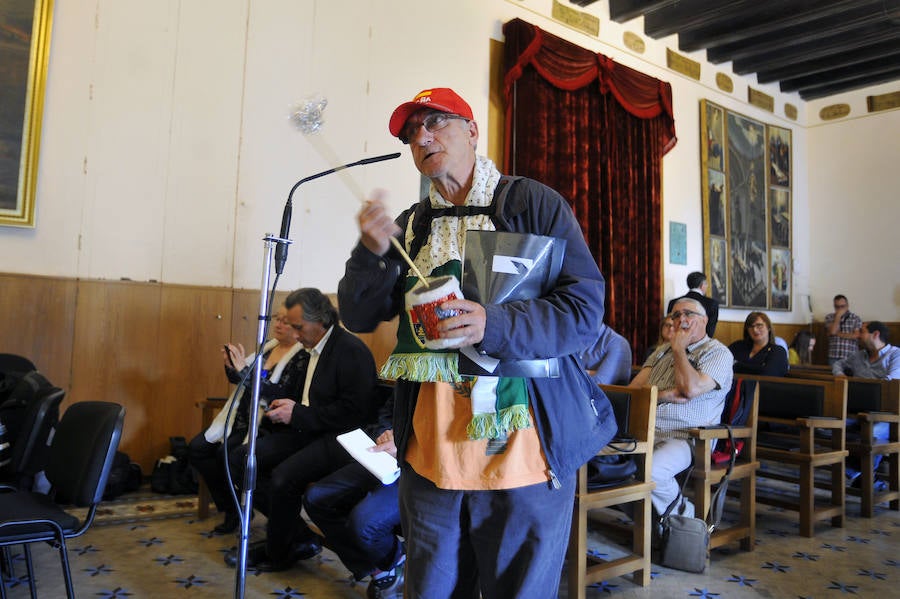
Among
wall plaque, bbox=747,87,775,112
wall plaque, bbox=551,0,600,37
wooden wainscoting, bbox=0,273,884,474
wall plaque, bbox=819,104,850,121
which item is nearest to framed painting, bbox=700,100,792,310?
wall plaque, bbox=747,87,775,112

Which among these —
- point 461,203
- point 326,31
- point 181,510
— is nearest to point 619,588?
point 461,203

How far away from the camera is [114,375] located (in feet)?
14.6

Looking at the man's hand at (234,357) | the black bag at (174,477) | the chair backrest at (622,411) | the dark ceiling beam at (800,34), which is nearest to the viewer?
the chair backrest at (622,411)

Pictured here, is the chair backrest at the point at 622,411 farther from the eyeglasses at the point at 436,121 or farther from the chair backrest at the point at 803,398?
the eyeglasses at the point at 436,121

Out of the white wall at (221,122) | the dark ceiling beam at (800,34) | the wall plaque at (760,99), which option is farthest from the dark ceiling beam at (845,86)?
the white wall at (221,122)

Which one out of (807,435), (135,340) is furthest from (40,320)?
(807,435)

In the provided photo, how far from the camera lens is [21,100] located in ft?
13.7

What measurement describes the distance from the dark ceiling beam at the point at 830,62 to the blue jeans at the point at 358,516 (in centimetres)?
845

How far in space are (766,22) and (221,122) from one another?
6.00m

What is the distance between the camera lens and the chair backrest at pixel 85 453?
2141mm

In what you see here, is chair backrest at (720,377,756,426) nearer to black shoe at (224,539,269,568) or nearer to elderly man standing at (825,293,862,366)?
black shoe at (224,539,269,568)

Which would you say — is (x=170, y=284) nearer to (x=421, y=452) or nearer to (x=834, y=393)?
(x=421, y=452)

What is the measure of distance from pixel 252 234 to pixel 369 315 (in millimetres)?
3797

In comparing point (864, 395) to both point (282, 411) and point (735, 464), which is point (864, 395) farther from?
point (282, 411)
